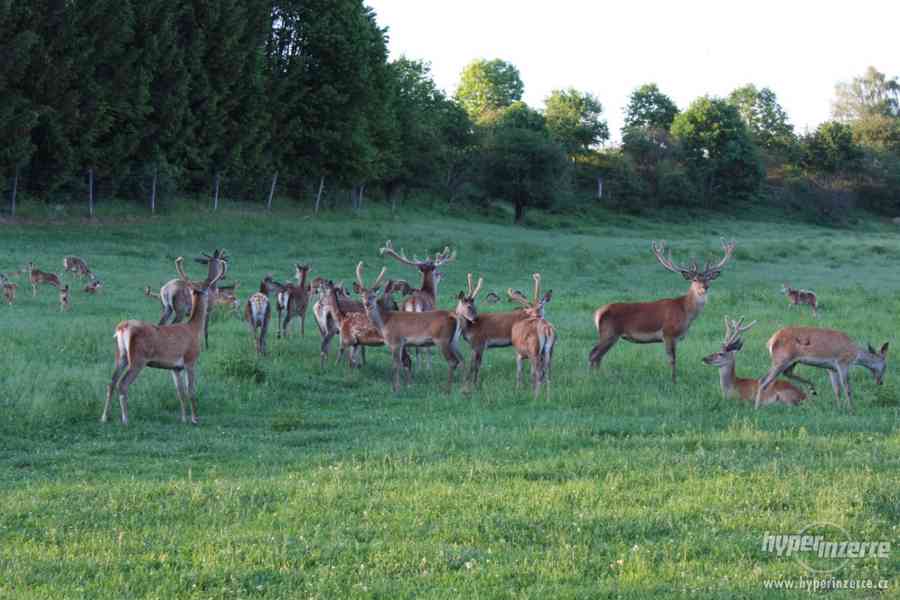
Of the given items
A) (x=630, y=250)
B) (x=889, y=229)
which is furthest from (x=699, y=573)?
(x=889, y=229)

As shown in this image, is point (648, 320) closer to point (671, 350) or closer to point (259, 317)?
point (671, 350)

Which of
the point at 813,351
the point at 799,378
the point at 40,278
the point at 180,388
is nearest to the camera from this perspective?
the point at 180,388

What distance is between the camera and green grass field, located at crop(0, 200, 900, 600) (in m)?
5.86

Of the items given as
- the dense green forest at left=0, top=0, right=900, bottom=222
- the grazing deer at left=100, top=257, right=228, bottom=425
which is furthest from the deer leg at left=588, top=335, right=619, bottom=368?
the dense green forest at left=0, top=0, right=900, bottom=222

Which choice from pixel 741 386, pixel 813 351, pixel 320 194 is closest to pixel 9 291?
pixel 741 386

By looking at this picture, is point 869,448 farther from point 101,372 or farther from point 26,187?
point 26,187

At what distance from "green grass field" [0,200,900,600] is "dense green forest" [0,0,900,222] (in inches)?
604

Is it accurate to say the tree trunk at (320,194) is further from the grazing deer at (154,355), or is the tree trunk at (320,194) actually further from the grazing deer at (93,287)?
the grazing deer at (154,355)

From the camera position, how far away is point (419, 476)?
8.02 meters

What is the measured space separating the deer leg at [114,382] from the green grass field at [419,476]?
157 millimetres

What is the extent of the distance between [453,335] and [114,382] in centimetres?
422

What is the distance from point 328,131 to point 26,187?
1269 centimetres

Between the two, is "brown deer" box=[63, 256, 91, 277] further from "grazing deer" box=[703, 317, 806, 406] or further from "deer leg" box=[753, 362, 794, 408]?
"deer leg" box=[753, 362, 794, 408]

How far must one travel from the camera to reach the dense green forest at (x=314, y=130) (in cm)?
3106
